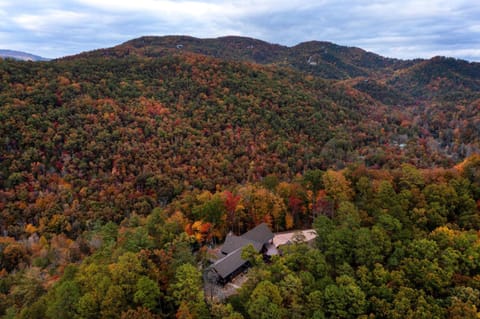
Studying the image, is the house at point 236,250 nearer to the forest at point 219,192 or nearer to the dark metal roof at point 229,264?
the dark metal roof at point 229,264

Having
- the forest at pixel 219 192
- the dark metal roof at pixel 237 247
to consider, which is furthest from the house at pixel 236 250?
the forest at pixel 219 192

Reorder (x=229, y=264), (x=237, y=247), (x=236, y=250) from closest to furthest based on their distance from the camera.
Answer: (x=229, y=264), (x=236, y=250), (x=237, y=247)

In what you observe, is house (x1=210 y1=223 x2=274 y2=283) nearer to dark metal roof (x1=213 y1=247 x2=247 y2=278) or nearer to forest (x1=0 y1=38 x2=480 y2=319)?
dark metal roof (x1=213 y1=247 x2=247 y2=278)

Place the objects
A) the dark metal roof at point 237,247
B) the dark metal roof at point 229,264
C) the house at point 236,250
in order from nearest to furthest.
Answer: the dark metal roof at point 229,264 < the house at point 236,250 < the dark metal roof at point 237,247

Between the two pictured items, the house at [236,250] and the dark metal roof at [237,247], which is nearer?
the house at [236,250]

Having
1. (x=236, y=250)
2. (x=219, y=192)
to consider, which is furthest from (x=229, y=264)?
(x=219, y=192)

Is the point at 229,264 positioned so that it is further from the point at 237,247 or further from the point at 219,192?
the point at 219,192

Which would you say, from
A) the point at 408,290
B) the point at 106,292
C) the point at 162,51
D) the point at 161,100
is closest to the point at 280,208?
the point at 408,290
